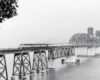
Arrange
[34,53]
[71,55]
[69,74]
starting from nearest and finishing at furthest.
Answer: [34,53] → [69,74] → [71,55]

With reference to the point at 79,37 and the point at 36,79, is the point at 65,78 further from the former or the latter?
the point at 79,37

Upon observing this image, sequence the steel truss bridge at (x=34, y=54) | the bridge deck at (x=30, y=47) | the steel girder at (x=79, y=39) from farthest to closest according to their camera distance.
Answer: the steel girder at (x=79, y=39), the steel truss bridge at (x=34, y=54), the bridge deck at (x=30, y=47)

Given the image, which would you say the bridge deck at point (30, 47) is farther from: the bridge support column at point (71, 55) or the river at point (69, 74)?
the river at point (69, 74)

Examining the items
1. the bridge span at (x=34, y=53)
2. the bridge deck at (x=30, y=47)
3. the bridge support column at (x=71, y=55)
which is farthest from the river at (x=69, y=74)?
the bridge support column at (x=71, y=55)

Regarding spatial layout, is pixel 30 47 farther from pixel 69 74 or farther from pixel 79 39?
pixel 79 39

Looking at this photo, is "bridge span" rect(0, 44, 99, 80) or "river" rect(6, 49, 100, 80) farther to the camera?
"river" rect(6, 49, 100, 80)

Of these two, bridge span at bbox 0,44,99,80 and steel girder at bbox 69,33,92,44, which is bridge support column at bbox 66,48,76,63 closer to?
bridge span at bbox 0,44,99,80

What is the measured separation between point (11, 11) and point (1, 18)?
2.00 meters

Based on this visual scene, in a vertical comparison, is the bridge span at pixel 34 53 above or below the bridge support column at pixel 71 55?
above

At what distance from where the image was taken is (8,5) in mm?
35469

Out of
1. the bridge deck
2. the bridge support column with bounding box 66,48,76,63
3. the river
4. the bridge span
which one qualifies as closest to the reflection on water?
the river

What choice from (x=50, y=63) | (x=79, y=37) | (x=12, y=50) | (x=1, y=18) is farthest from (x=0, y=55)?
(x=79, y=37)

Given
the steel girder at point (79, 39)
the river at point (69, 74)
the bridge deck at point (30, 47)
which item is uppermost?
the bridge deck at point (30, 47)

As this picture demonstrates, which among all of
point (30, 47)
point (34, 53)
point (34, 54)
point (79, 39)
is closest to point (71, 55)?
point (34, 54)
